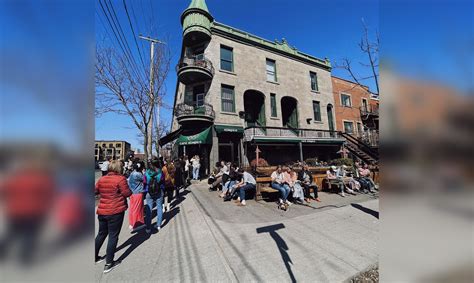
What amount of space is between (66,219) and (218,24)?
18.1 m

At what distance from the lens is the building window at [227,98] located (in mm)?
15445

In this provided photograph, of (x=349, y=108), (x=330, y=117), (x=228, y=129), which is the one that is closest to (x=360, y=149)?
(x=330, y=117)

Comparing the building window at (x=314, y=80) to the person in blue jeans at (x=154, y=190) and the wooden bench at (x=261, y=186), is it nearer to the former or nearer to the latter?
the wooden bench at (x=261, y=186)

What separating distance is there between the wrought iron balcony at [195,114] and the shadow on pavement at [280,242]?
33.6 ft

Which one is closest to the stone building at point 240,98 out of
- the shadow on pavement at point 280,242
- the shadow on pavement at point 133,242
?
the shadow on pavement at point 133,242

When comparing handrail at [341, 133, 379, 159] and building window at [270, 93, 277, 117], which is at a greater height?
building window at [270, 93, 277, 117]

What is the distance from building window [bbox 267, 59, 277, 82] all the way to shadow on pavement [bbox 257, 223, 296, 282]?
15.6m

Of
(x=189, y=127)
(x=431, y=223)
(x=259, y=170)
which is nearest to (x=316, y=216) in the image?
(x=259, y=170)

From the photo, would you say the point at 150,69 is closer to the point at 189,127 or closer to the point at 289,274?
the point at 189,127

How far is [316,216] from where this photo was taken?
5.63 metres

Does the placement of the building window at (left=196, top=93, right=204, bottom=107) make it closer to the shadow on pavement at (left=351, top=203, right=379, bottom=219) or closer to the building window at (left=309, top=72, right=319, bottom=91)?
the building window at (left=309, top=72, right=319, bottom=91)

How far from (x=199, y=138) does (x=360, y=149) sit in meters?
13.0

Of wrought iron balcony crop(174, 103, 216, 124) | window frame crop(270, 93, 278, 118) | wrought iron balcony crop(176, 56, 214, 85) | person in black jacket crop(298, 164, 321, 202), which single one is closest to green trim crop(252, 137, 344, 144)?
window frame crop(270, 93, 278, 118)

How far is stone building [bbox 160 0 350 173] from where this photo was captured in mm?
14461
